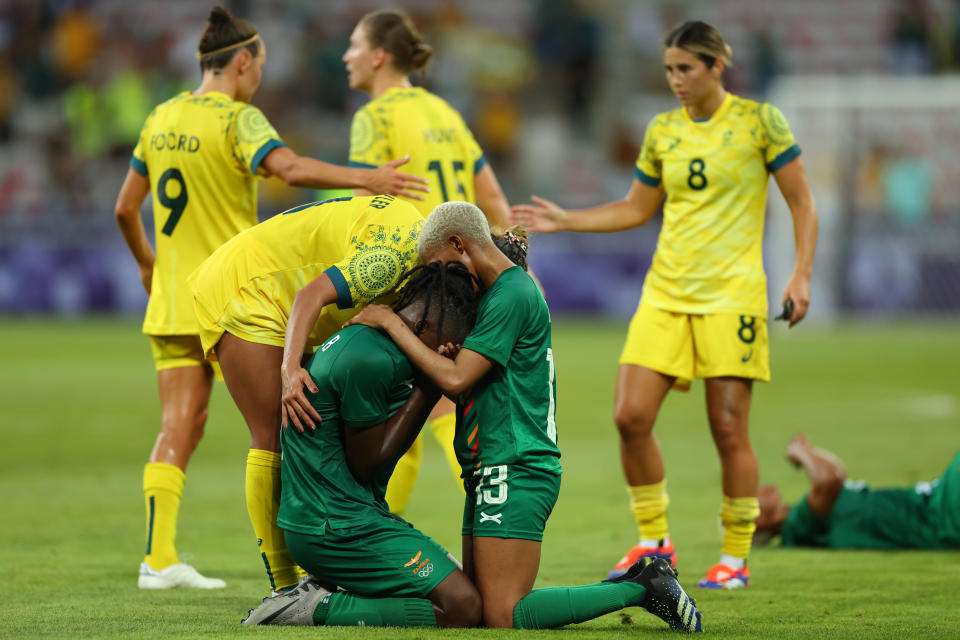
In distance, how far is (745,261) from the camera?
5.45 metres

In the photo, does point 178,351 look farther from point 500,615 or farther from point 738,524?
point 738,524

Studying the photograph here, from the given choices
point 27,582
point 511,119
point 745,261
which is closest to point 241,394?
point 27,582

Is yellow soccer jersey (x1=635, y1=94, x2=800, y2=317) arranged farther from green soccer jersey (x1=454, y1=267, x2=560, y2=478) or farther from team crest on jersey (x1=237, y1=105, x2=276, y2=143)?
team crest on jersey (x1=237, y1=105, x2=276, y2=143)

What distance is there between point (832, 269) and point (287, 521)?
17191 millimetres

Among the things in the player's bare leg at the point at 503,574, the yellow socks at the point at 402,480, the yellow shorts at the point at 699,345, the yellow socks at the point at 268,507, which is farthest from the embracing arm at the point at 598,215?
the player's bare leg at the point at 503,574

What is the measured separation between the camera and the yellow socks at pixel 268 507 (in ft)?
14.2

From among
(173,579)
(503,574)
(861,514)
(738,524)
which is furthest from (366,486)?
(861,514)

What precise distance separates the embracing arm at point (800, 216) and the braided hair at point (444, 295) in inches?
68.8

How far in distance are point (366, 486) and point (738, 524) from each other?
1788mm

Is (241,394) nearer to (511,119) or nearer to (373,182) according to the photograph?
(373,182)

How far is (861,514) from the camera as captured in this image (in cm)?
592

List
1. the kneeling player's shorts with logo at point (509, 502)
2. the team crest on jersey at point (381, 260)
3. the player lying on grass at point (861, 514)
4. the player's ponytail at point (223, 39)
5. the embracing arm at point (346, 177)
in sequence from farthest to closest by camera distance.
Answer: the player lying on grass at point (861, 514) → the player's ponytail at point (223, 39) → the embracing arm at point (346, 177) → the team crest on jersey at point (381, 260) → the kneeling player's shorts with logo at point (509, 502)

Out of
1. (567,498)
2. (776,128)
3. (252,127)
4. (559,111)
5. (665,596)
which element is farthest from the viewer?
(559,111)

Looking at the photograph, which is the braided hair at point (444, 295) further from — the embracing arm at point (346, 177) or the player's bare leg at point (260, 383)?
the embracing arm at point (346, 177)
